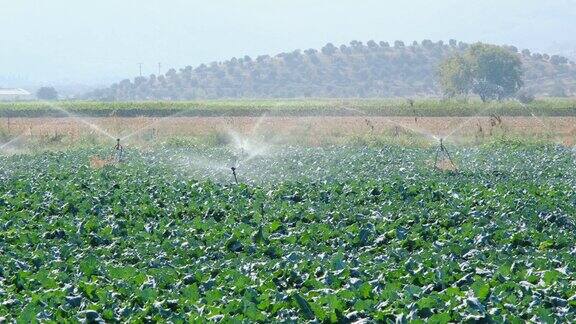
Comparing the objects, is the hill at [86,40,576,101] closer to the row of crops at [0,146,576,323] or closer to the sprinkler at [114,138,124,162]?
the sprinkler at [114,138,124,162]

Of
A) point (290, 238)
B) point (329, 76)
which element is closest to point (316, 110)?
point (290, 238)

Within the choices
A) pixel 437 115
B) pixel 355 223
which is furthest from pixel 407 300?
pixel 437 115

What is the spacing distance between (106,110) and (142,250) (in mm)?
48003

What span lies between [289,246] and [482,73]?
78.5 meters

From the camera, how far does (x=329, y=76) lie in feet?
498

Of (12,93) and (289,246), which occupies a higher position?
(289,246)

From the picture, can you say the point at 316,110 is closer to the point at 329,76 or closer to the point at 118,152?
the point at 118,152

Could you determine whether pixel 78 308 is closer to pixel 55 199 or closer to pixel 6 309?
pixel 6 309

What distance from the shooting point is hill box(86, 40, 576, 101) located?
143 metres

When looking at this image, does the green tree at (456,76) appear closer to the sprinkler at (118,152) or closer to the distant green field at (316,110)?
the distant green field at (316,110)

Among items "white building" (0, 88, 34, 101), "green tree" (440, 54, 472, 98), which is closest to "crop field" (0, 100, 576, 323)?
"white building" (0, 88, 34, 101)

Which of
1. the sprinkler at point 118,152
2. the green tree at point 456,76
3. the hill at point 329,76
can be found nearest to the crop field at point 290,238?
the sprinkler at point 118,152

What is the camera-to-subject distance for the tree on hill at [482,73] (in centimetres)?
8750

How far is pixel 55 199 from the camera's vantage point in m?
17.4
